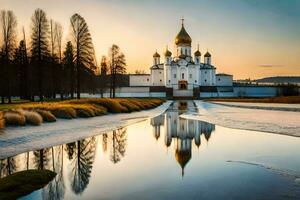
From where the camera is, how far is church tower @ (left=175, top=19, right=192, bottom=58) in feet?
395

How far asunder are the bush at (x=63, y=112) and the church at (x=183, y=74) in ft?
284

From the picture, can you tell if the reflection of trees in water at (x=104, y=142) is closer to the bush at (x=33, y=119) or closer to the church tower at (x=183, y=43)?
the bush at (x=33, y=119)

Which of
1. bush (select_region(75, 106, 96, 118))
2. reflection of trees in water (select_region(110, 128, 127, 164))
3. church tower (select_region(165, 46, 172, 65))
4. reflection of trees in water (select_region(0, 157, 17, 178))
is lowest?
reflection of trees in water (select_region(110, 128, 127, 164))

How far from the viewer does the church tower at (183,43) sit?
395 feet

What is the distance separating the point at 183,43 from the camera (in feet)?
395

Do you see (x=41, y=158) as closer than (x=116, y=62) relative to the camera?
Yes

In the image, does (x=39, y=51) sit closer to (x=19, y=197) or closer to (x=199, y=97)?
(x=19, y=197)

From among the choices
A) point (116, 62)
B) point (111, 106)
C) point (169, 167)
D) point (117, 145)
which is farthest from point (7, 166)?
point (116, 62)

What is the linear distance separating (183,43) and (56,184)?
375 feet

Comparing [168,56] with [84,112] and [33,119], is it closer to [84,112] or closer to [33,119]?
[84,112]

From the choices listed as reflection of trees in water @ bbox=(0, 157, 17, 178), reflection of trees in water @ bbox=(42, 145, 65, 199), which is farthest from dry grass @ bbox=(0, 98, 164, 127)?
reflection of trees in water @ bbox=(0, 157, 17, 178)

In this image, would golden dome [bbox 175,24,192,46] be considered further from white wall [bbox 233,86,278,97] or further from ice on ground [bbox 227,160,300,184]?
ice on ground [bbox 227,160,300,184]

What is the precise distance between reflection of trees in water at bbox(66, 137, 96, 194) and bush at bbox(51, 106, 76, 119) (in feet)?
28.6

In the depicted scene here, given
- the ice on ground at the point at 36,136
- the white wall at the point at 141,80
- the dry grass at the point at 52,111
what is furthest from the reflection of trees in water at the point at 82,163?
the white wall at the point at 141,80
